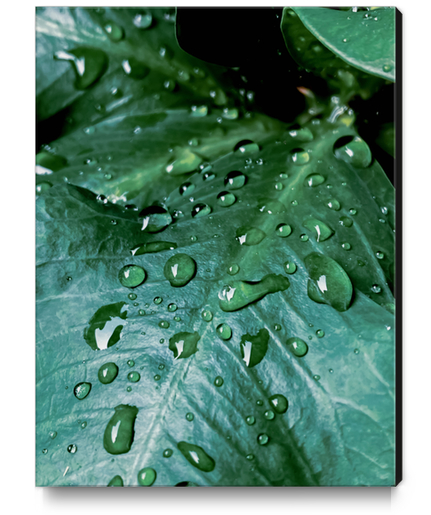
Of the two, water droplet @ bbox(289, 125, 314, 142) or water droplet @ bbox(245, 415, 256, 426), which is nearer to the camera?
water droplet @ bbox(245, 415, 256, 426)

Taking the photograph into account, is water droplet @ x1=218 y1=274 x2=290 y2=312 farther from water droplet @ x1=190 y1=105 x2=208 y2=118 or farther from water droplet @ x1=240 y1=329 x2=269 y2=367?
water droplet @ x1=190 y1=105 x2=208 y2=118

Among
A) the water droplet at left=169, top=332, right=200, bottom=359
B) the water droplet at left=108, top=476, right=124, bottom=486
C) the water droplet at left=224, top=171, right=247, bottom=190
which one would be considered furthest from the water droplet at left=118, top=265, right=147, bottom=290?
the water droplet at left=108, top=476, right=124, bottom=486

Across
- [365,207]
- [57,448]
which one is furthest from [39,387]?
[365,207]

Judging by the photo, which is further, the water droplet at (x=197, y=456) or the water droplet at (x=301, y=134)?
the water droplet at (x=301, y=134)

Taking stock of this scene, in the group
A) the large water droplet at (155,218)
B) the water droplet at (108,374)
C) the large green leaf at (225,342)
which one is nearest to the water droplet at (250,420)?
the large green leaf at (225,342)

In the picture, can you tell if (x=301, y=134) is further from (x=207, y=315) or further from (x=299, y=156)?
(x=207, y=315)

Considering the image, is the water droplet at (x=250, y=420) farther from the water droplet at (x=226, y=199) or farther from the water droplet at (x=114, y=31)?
the water droplet at (x=114, y=31)
